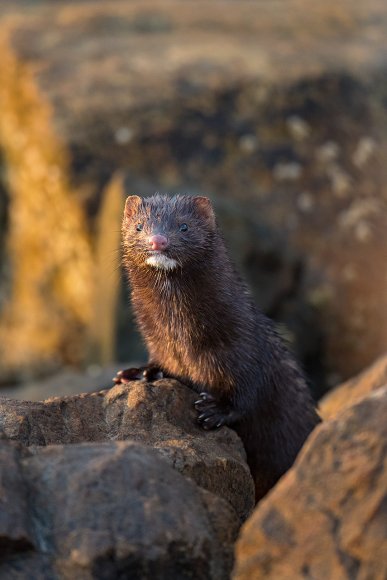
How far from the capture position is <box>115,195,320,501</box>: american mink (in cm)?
655

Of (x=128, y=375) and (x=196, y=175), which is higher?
(x=196, y=175)

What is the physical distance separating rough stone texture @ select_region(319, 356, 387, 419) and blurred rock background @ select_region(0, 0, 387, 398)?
11.1 feet

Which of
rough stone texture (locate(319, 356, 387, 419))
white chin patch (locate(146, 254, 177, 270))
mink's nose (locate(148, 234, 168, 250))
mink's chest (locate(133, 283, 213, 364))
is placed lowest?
rough stone texture (locate(319, 356, 387, 419))

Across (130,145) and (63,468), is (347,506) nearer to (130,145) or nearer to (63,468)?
(63,468)

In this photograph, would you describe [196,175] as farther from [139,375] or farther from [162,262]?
[162,262]

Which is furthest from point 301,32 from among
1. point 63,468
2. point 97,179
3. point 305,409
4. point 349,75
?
point 63,468

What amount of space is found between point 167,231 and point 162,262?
0.72ft

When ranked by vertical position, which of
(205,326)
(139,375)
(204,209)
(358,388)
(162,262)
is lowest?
(358,388)

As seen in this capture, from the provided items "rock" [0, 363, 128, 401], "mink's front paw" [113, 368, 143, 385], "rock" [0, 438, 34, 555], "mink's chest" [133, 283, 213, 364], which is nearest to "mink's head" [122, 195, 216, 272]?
"mink's chest" [133, 283, 213, 364]

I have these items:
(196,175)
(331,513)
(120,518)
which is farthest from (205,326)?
(196,175)

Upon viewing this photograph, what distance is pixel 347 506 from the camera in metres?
3.76

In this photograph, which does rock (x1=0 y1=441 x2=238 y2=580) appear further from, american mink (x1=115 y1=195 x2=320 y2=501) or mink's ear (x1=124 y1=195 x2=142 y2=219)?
mink's ear (x1=124 y1=195 x2=142 y2=219)

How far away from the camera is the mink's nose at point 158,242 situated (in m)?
6.37

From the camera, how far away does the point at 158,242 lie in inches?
251
